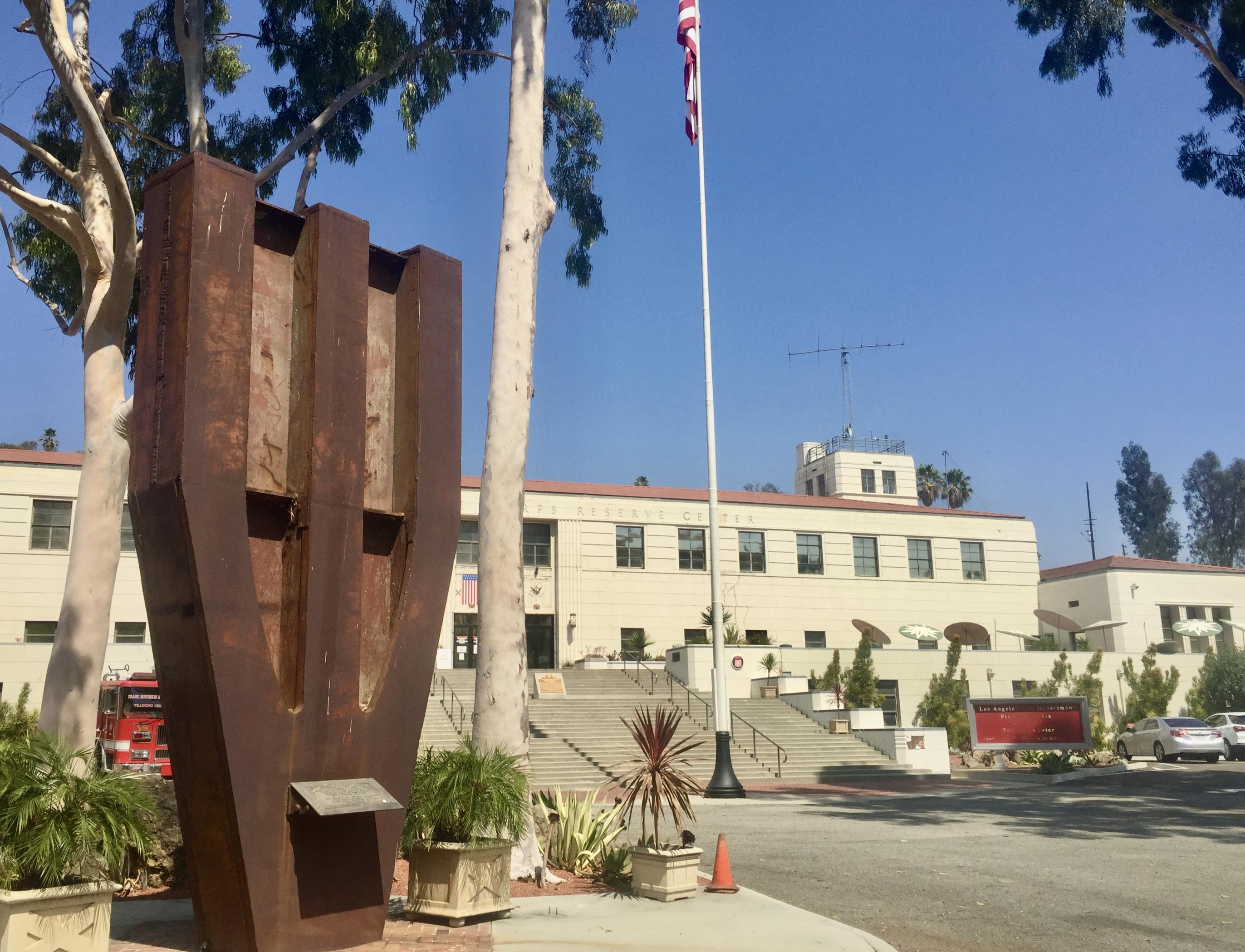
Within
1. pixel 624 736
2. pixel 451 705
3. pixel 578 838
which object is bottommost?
pixel 578 838

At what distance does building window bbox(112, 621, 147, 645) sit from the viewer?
35.5m

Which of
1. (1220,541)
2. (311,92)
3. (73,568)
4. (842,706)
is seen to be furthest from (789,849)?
(1220,541)

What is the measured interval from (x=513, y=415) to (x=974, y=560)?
4035cm

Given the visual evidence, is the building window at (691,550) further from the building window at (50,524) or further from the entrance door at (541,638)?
the building window at (50,524)

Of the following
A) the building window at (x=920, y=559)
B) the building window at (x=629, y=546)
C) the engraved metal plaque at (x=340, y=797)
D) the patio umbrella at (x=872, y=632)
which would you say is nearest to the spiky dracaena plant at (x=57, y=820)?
the engraved metal plaque at (x=340, y=797)

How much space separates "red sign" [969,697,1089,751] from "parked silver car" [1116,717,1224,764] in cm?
Answer: 668

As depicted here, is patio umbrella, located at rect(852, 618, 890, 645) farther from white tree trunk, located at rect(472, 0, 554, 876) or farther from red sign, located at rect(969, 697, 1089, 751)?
white tree trunk, located at rect(472, 0, 554, 876)

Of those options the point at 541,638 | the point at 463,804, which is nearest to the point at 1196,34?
the point at 463,804

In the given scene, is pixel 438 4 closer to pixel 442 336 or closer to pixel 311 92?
pixel 311 92

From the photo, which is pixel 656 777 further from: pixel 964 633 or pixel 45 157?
pixel 964 633

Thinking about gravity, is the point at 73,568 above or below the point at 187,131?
below

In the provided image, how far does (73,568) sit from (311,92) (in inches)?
409

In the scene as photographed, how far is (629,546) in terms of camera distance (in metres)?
43.2

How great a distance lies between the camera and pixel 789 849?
46.4 feet
